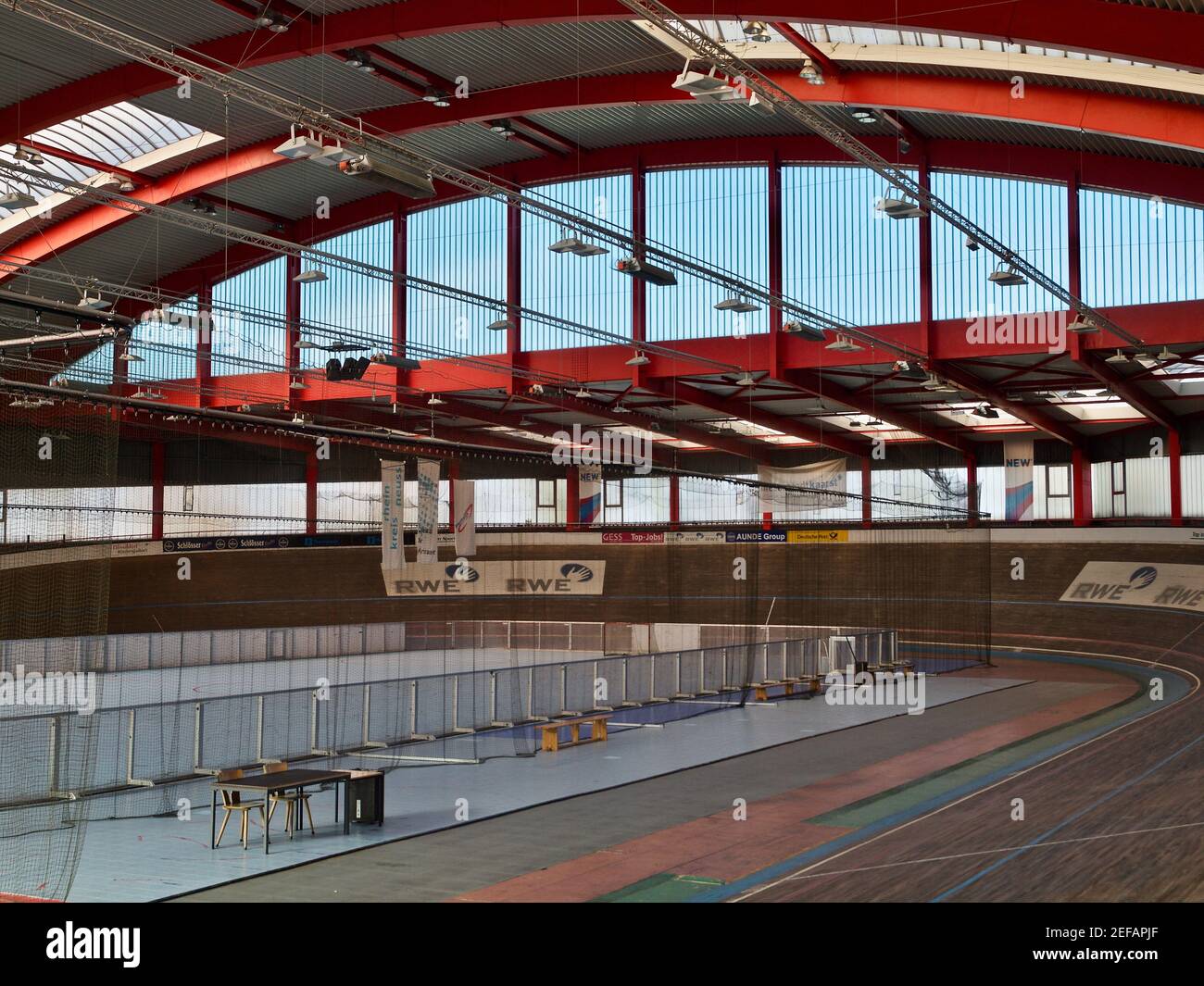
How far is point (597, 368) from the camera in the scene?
106 feet

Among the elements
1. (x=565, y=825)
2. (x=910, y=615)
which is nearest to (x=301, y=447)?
(x=910, y=615)

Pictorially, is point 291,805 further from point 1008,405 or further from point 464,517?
point 1008,405

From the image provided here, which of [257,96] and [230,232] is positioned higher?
[257,96]

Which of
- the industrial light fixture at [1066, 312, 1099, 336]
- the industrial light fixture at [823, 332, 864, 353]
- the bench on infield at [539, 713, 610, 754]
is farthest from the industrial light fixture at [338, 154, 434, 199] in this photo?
the industrial light fixture at [1066, 312, 1099, 336]

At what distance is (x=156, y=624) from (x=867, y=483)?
26.6 m

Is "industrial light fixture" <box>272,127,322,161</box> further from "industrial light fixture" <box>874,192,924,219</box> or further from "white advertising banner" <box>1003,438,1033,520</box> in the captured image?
"white advertising banner" <box>1003,438,1033,520</box>

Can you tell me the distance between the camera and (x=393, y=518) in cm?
1956

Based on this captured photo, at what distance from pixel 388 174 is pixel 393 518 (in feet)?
23.1

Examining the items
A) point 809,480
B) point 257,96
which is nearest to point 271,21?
point 257,96

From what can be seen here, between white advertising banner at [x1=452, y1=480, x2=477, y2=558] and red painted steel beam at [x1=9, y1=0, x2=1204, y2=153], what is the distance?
7.71 meters

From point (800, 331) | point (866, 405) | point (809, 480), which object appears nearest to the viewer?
point (800, 331)

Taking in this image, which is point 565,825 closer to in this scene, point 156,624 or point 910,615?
point 910,615

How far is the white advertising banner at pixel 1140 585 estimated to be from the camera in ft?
109

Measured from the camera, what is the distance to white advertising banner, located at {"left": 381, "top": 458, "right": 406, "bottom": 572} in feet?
63.3
